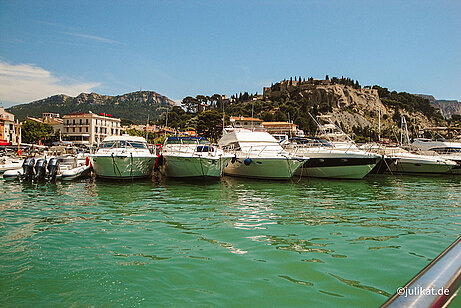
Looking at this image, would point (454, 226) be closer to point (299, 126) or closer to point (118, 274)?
point (118, 274)

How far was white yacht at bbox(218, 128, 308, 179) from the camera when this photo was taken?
18422 mm

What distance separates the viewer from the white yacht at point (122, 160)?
17.1 meters

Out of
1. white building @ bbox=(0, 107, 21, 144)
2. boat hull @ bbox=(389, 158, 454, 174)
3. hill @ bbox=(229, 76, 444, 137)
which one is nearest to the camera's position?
boat hull @ bbox=(389, 158, 454, 174)

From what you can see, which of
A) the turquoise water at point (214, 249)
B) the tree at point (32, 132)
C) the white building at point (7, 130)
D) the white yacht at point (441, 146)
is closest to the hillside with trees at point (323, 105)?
the tree at point (32, 132)

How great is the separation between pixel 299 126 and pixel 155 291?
113 metres

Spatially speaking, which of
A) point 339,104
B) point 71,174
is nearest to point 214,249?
point 71,174

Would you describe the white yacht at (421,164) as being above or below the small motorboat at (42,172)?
above

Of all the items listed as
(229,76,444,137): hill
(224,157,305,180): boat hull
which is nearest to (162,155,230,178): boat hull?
(224,157,305,180): boat hull

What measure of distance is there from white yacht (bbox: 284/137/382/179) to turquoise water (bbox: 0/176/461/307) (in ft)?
22.0

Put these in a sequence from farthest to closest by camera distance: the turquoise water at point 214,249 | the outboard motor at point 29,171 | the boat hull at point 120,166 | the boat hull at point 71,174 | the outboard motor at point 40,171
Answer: the boat hull at point 71,174
the outboard motor at point 29,171
the outboard motor at point 40,171
the boat hull at point 120,166
the turquoise water at point 214,249

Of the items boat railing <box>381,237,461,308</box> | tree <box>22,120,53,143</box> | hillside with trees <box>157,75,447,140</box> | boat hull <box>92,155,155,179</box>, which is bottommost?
boat hull <box>92,155,155,179</box>

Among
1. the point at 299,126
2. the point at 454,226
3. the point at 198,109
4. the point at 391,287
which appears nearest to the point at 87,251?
the point at 391,287

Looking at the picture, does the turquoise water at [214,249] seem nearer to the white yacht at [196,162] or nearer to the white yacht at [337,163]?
the white yacht at [196,162]

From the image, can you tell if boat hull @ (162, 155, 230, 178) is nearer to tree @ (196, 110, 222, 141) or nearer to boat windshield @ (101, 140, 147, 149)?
boat windshield @ (101, 140, 147, 149)
